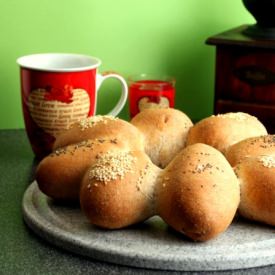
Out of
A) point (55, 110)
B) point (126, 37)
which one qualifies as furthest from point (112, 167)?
point (126, 37)

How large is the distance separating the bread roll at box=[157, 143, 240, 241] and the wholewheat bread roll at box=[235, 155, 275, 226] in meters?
0.02

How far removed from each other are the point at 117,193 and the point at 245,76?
0.44m

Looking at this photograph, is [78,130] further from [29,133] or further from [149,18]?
[149,18]

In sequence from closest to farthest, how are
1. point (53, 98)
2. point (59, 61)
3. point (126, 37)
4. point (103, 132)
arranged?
1. point (103, 132)
2. point (53, 98)
3. point (59, 61)
4. point (126, 37)

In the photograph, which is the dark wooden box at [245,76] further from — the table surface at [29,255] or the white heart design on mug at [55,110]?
the table surface at [29,255]

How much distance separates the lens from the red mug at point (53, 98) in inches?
34.0

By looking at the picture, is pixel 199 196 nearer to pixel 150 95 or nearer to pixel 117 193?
pixel 117 193

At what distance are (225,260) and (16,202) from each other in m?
0.29

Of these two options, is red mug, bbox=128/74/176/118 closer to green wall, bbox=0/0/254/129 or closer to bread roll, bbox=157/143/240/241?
green wall, bbox=0/0/254/129

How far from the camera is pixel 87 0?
1.06 m

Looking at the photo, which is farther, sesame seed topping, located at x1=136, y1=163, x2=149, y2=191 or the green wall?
the green wall

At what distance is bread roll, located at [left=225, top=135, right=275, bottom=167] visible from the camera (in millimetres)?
675

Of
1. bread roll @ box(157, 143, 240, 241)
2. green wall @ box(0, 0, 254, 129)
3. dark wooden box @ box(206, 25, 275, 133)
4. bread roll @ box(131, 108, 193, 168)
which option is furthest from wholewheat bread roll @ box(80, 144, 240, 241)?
green wall @ box(0, 0, 254, 129)

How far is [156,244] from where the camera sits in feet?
1.96
